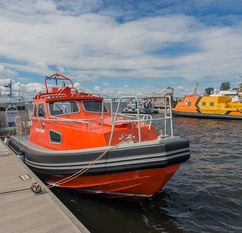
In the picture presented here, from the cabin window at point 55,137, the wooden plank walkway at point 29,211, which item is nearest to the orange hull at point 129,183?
the wooden plank walkway at point 29,211

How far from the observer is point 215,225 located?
16.9ft

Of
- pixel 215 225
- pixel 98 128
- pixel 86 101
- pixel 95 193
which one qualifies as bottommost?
pixel 215 225

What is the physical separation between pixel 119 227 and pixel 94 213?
0.82 meters

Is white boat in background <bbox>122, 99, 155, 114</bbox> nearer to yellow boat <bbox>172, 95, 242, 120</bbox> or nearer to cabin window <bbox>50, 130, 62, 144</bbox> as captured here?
yellow boat <bbox>172, 95, 242, 120</bbox>

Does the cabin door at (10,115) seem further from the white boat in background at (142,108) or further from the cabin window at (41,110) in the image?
the white boat in background at (142,108)

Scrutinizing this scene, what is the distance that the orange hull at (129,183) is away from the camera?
4977mm

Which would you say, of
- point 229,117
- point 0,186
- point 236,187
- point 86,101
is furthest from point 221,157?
point 229,117

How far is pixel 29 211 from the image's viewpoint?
438 cm

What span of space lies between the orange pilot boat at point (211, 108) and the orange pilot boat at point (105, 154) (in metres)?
20.7

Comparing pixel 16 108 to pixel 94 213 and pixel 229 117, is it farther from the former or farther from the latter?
pixel 229 117

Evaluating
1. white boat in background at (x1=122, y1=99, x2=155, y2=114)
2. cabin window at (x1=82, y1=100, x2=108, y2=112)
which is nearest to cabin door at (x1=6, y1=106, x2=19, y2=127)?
cabin window at (x1=82, y1=100, x2=108, y2=112)

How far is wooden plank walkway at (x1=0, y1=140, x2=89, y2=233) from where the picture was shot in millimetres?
3836

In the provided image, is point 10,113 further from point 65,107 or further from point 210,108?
point 210,108

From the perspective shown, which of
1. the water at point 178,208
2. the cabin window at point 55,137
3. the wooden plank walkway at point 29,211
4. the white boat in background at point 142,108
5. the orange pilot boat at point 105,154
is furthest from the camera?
the white boat in background at point 142,108
